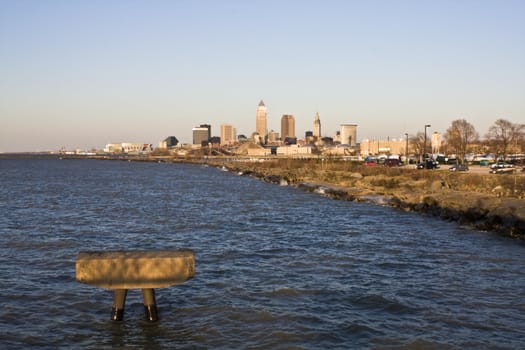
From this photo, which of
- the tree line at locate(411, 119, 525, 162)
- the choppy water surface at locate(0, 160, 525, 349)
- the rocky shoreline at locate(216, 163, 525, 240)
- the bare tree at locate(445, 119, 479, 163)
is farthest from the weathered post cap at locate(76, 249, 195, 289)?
the bare tree at locate(445, 119, 479, 163)

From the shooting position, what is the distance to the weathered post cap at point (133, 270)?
11.2 metres

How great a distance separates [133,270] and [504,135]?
88979 millimetres

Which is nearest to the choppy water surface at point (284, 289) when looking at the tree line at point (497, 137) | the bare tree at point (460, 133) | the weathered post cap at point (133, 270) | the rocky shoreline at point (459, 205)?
the weathered post cap at point (133, 270)

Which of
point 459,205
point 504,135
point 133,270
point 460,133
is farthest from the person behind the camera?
point 460,133

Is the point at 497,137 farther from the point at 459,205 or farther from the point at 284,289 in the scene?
the point at 284,289

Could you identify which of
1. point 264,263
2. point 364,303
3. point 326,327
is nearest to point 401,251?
point 264,263

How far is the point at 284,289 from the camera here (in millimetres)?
15461

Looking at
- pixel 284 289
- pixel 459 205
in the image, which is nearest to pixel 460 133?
pixel 459 205

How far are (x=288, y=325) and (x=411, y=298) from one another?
398cm

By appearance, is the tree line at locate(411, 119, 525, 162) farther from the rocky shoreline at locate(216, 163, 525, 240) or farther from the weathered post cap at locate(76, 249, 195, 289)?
the weathered post cap at locate(76, 249, 195, 289)

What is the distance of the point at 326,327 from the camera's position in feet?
40.2

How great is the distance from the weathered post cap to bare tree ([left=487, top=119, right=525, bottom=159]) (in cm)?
8560

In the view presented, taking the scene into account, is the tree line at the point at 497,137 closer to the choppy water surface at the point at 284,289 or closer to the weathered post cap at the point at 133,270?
the choppy water surface at the point at 284,289

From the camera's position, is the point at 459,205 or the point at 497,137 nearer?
the point at 459,205
